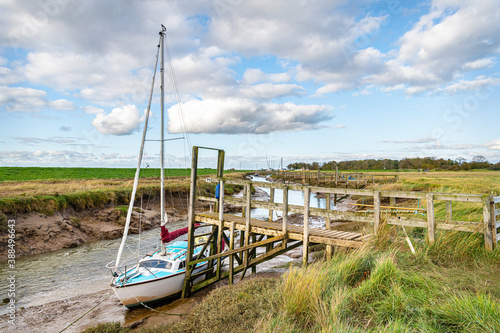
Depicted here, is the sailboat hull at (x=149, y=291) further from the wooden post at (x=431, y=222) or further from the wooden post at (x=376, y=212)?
the wooden post at (x=431, y=222)

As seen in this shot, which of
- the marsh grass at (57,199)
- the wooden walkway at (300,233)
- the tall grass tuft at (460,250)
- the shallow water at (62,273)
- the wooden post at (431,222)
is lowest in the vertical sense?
the shallow water at (62,273)

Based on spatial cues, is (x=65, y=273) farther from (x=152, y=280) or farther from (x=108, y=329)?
(x=108, y=329)

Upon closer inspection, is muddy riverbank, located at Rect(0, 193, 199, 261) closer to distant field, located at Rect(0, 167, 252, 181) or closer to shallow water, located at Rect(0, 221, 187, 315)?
shallow water, located at Rect(0, 221, 187, 315)

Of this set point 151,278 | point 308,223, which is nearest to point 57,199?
point 151,278

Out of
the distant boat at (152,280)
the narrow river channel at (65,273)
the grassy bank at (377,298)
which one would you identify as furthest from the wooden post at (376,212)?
the distant boat at (152,280)

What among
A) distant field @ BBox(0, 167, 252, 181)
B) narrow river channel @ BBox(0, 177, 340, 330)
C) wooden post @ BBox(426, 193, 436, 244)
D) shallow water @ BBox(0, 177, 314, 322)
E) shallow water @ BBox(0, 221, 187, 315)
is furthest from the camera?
distant field @ BBox(0, 167, 252, 181)

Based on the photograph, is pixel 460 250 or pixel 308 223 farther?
pixel 308 223

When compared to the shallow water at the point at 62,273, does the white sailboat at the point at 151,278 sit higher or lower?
higher

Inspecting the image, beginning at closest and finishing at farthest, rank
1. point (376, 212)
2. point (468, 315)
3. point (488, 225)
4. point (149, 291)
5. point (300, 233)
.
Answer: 1. point (468, 315)
2. point (488, 225)
3. point (376, 212)
4. point (300, 233)
5. point (149, 291)

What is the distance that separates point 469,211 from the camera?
11047 millimetres

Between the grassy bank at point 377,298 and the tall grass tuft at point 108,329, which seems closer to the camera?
the grassy bank at point 377,298

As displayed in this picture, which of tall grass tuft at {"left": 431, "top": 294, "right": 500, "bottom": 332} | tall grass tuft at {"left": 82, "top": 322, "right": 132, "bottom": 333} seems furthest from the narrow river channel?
tall grass tuft at {"left": 431, "top": 294, "right": 500, "bottom": 332}

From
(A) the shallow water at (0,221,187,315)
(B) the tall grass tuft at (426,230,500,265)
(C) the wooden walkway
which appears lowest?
(A) the shallow water at (0,221,187,315)

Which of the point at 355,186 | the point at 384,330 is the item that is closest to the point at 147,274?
the point at 384,330
